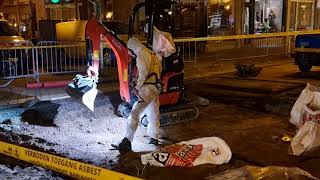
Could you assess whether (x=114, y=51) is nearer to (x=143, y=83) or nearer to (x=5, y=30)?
(x=143, y=83)

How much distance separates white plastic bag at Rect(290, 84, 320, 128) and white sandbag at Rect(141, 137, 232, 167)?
6.35 feet

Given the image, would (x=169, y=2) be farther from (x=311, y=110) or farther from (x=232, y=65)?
(x=232, y=65)

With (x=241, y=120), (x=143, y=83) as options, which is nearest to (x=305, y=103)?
(x=241, y=120)

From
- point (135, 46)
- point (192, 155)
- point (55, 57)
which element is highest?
point (135, 46)

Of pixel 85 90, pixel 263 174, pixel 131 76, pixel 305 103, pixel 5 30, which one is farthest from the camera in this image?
pixel 5 30

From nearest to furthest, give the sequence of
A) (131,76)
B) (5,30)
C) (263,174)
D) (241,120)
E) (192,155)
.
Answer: (263,174) → (192,155) → (131,76) → (241,120) → (5,30)

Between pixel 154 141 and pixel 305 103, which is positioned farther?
pixel 305 103

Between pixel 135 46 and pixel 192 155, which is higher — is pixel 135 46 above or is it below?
above

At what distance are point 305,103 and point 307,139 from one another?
0.91 m

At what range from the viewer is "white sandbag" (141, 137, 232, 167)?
589 centimetres

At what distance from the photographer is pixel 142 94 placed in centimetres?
684

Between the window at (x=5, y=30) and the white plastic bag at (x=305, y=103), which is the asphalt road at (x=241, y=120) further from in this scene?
the window at (x=5, y=30)

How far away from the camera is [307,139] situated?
6691 mm

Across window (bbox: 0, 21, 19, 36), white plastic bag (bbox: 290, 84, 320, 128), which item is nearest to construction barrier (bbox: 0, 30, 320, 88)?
window (bbox: 0, 21, 19, 36)
